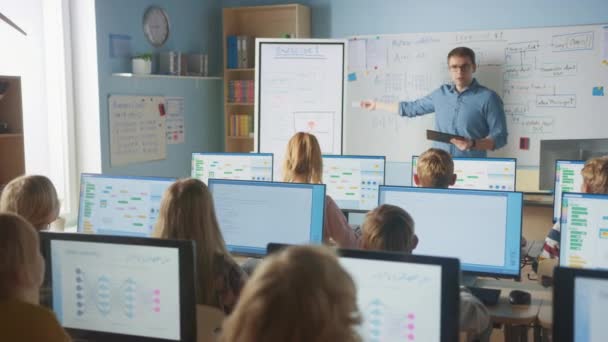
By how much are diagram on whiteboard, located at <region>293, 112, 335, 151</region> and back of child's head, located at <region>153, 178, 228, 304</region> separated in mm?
3483

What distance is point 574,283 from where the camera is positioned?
143cm

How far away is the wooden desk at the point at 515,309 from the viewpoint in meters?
2.37

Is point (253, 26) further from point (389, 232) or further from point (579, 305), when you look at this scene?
point (579, 305)

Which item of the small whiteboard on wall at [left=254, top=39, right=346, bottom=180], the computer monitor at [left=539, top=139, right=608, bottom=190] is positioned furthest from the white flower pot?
the computer monitor at [left=539, top=139, right=608, bottom=190]

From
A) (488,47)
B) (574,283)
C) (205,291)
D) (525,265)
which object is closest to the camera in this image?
(574,283)

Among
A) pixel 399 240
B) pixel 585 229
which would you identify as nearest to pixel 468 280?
pixel 585 229

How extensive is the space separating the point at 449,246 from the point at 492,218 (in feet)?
0.69

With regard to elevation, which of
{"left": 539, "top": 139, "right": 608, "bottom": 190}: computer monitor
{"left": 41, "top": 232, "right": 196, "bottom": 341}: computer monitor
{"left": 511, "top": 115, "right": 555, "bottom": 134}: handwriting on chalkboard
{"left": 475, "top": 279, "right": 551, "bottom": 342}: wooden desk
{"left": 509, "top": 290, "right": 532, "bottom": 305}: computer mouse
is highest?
{"left": 511, "top": 115, "right": 555, "bottom": 134}: handwriting on chalkboard

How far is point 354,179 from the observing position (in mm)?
4160

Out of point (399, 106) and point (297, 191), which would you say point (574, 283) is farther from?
point (399, 106)

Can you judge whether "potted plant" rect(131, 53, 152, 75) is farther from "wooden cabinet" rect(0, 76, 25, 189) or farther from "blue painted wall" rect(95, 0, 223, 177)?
"wooden cabinet" rect(0, 76, 25, 189)

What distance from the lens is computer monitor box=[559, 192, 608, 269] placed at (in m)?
2.52

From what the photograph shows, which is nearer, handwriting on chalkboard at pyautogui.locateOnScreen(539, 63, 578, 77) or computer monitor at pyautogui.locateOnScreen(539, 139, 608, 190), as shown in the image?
computer monitor at pyautogui.locateOnScreen(539, 139, 608, 190)

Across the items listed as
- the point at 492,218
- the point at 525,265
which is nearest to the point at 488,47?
the point at 525,265
